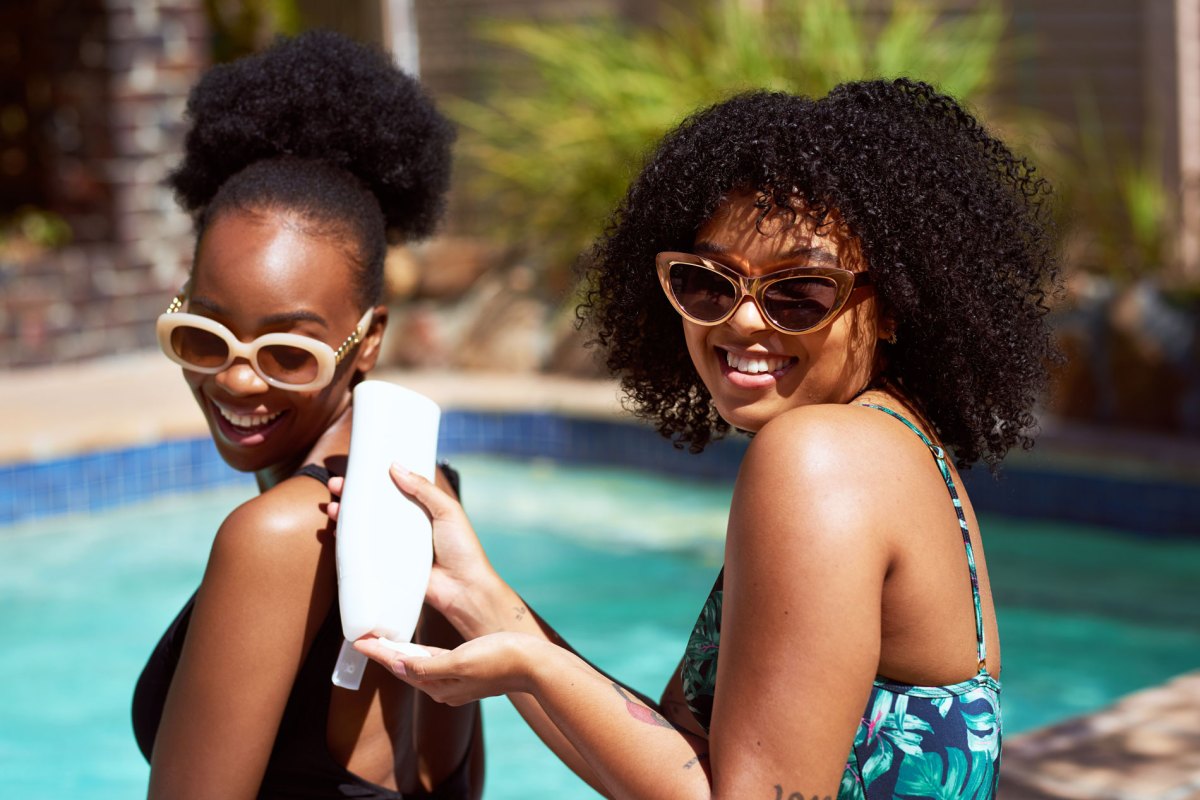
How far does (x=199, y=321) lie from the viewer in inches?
81.2

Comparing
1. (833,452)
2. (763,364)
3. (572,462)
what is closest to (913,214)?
(763,364)

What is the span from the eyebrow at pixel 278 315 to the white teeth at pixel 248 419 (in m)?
0.15

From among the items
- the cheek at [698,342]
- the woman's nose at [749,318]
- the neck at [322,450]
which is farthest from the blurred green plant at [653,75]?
the woman's nose at [749,318]

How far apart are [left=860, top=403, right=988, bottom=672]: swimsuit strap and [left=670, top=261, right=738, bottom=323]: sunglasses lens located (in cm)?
21

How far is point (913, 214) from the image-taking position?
1.73m

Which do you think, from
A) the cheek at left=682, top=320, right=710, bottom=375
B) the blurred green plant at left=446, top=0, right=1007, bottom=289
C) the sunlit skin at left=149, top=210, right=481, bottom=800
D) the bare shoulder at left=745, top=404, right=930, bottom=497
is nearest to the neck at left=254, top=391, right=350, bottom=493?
the sunlit skin at left=149, top=210, right=481, bottom=800

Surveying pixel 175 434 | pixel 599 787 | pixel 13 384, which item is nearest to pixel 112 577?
pixel 175 434

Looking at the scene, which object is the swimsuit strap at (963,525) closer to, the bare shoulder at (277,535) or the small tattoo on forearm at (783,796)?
the small tattoo on forearm at (783,796)

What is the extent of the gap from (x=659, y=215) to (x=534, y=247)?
25.3ft

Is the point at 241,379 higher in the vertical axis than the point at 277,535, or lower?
higher

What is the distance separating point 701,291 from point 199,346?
0.77m

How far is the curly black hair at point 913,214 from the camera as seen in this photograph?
5.64 feet

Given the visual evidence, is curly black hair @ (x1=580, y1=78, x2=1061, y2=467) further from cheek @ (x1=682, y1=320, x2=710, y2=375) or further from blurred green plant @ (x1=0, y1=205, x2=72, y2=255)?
blurred green plant @ (x1=0, y1=205, x2=72, y2=255)

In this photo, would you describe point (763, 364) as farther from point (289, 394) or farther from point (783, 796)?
point (289, 394)
